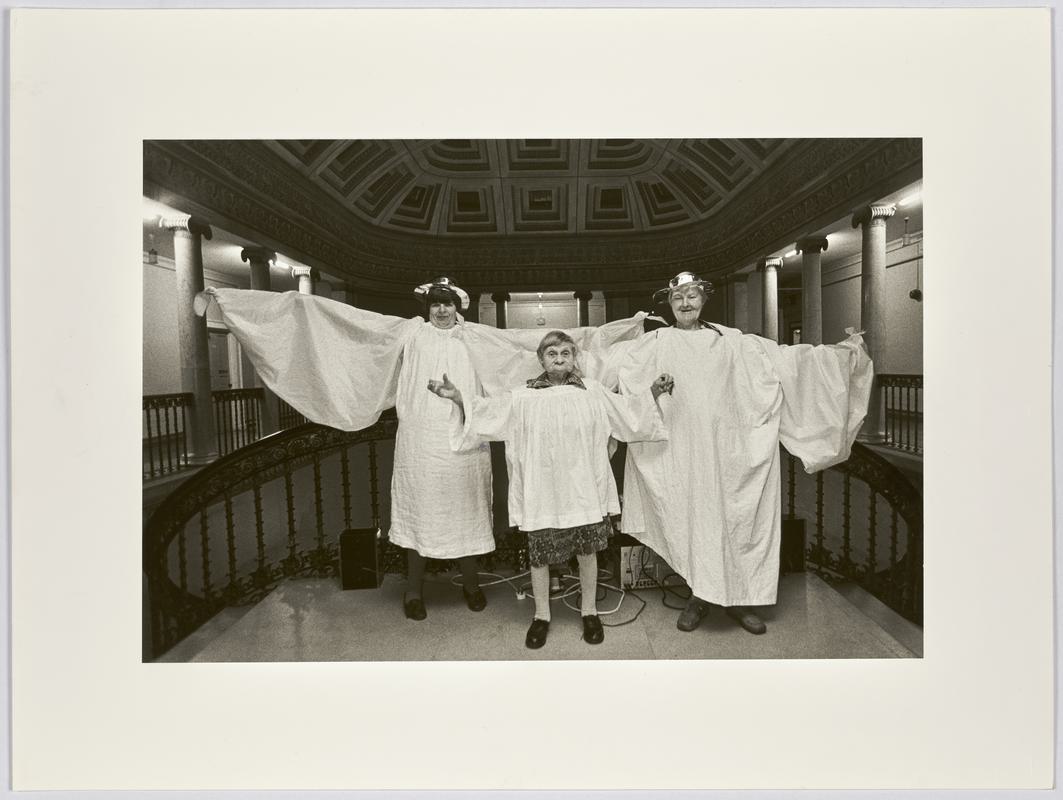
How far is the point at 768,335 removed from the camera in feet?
5.09

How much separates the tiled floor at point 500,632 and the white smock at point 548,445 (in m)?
0.47

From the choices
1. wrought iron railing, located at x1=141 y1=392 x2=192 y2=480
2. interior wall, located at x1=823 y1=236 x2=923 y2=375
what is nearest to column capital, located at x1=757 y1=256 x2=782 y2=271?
interior wall, located at x1=823 y1=236 x2=923 y2=375

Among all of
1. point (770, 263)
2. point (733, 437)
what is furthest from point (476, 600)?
point (770, 263)

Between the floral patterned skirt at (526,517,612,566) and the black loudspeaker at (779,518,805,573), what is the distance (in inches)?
33.0

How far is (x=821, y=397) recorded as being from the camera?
1582mm

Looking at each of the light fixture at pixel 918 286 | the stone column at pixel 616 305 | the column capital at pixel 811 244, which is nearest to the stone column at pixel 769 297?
the column capital at pixel 811 244

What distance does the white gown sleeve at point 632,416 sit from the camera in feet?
4.75

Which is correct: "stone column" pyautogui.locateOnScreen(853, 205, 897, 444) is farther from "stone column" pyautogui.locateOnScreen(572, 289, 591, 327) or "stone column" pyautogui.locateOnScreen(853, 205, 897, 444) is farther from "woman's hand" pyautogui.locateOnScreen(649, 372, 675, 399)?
"stone column" pyautogui.locateOnScreen(572, 289, 591, 327)

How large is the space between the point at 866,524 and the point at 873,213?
49.6 inches

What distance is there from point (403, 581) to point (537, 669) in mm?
704

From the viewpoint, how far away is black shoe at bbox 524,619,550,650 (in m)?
1.44
